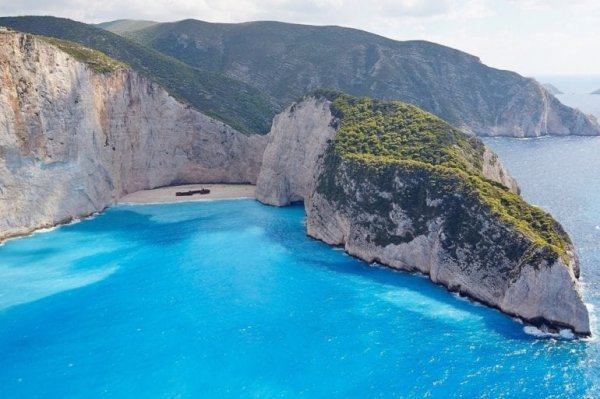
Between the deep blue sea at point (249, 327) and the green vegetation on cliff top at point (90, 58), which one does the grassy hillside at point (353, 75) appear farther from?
the deep blue sea at point (249, 327)

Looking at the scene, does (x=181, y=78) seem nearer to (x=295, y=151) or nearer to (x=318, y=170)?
(x=295, y=151)

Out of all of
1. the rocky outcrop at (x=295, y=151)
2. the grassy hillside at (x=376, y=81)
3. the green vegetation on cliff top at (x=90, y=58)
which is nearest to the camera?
the rocky outcrop at (x=295, y=151)

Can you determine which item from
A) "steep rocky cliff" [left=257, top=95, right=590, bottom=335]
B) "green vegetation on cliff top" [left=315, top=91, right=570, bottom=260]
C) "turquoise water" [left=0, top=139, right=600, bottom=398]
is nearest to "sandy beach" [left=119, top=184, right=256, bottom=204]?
"steep rocky cliff" [left=257, top=95, right=590, bottom=335]

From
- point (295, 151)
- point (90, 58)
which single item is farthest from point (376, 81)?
point (90, 58)

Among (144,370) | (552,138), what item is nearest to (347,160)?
(144,370)

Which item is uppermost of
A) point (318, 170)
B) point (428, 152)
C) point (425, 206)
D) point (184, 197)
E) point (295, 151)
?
point (428, 152)

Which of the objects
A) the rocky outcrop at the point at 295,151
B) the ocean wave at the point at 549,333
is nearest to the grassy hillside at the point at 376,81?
the rocky outcrop at the point at 295,151
